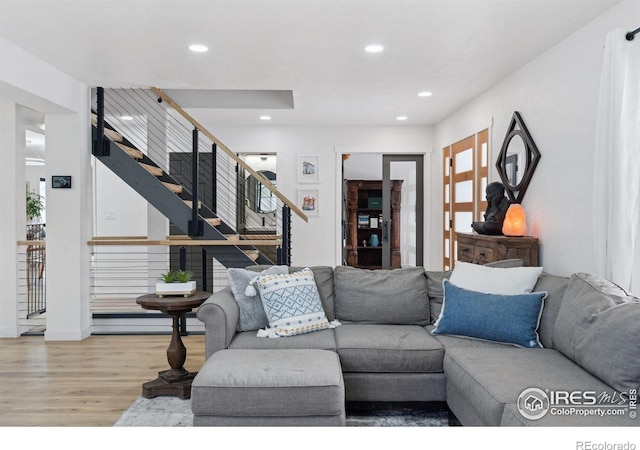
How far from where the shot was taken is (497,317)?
2.85 meters

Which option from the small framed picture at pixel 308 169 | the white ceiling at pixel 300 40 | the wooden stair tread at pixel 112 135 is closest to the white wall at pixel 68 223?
the wooden stair tread at pixel 112 135

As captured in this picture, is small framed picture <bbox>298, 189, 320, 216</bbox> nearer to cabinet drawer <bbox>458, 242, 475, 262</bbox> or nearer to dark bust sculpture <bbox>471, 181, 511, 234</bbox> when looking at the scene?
cabinet drawer <bbox>458, 242, 475, 262</bbox>

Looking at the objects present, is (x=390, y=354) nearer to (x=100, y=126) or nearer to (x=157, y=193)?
(x=157, y=193)

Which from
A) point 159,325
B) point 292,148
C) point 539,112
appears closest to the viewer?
point 539,112

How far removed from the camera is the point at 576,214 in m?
3.37

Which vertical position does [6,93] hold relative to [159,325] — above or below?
above

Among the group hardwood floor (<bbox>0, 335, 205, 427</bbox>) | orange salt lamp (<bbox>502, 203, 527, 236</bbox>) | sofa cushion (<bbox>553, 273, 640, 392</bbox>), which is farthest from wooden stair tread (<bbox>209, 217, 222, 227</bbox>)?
sofa cushion (<bbox>553, 273, 640, 392</bbox>)

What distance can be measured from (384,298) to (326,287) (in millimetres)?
410

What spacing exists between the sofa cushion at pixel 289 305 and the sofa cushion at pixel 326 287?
0.54 feet

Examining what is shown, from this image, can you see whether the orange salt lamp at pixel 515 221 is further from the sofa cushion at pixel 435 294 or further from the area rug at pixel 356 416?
the area rug at pixel 356 416

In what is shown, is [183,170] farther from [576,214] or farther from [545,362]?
[545,362]

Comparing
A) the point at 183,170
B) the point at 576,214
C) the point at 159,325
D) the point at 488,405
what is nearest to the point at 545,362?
the point at 488,405
